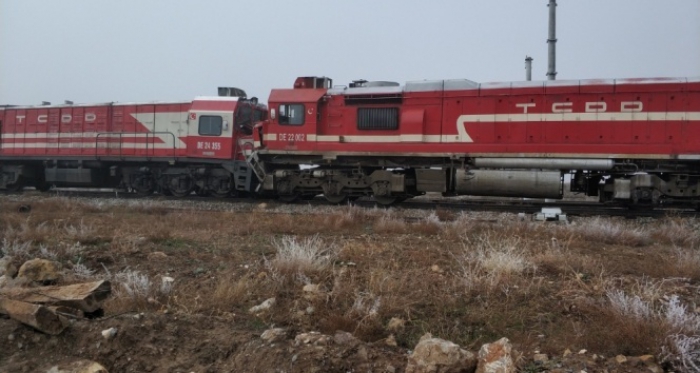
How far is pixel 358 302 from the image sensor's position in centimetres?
405

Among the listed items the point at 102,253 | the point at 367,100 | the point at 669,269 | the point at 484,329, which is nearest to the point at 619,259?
the point at 669,269

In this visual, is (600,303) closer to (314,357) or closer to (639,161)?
(314,357)

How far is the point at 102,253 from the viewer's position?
20.6 feet

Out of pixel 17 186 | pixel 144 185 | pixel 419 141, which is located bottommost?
pixel 17 186

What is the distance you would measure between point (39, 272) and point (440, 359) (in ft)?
13.8

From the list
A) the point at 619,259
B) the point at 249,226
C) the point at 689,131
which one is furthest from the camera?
the point at 689,131

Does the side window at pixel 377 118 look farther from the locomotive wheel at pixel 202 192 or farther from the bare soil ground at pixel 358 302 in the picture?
the bare soil ground at pixel 358 302

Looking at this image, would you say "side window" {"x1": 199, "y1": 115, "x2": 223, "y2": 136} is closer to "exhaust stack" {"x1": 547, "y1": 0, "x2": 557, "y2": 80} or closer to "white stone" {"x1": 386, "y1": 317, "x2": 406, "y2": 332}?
"exhaust stack" {"x1": 547, "y1": 0, "x2": 557, "y2": 80}

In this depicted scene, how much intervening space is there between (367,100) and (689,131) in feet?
26.1

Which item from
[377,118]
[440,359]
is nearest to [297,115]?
[377,118]

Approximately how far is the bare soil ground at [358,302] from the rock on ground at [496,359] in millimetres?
160

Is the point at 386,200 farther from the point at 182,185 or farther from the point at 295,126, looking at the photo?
the point at 182,185

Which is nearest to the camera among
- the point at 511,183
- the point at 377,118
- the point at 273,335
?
the point at 273,335

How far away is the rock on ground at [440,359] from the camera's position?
295 cm
